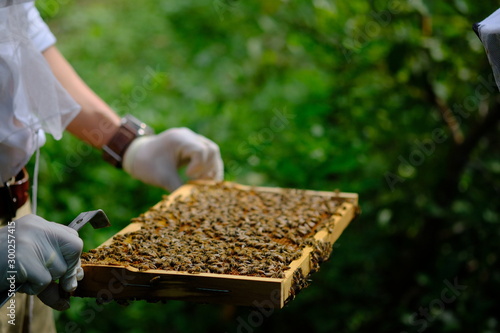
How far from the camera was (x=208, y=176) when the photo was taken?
2730 mm

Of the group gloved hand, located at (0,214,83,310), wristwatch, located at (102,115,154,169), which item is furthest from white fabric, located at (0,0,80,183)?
wristwatch, located at (102,115,154,169)

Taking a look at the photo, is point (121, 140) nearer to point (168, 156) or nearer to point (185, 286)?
point (168, 156)

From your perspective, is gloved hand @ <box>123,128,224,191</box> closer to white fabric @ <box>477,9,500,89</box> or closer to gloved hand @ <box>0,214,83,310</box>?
gloved hand @ <box>0,214,83,310</box>

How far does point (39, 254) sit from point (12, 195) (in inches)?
21.8

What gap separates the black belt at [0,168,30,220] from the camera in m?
2.01

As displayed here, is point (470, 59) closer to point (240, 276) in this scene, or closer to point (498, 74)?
point (498, 74)

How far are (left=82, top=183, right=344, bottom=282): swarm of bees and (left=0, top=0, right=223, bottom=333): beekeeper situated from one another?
6.9 inches

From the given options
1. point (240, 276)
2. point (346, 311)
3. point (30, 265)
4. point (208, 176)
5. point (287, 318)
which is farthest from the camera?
point (287, 318)

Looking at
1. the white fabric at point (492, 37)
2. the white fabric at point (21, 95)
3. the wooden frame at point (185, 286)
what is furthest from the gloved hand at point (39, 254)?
the white fabric at point (492, 37)

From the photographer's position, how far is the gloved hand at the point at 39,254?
153 cm

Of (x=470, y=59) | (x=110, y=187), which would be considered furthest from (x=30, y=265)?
(x=470, y=59)

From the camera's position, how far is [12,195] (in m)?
2.04

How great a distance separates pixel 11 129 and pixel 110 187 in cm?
222

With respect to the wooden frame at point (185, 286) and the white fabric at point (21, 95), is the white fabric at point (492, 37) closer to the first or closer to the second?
the wooden frame at point (185, 286)
